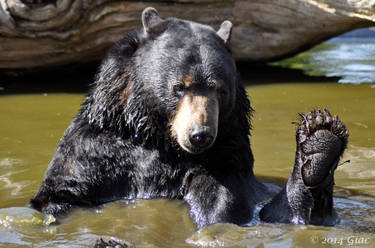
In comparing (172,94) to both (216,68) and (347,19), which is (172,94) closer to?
(216,68)

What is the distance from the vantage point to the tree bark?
835 cm

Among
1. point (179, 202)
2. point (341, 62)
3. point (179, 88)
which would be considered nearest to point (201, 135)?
point (179, 88)

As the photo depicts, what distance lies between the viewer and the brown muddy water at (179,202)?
3.91m

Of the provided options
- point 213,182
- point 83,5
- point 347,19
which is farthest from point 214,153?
point 347,19

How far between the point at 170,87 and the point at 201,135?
538mm

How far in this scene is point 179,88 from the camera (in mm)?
4473

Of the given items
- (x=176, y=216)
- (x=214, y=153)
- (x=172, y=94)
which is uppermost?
(x=172, y=94)

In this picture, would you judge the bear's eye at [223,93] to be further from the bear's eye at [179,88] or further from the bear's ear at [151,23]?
the bear's ear at [151,23]

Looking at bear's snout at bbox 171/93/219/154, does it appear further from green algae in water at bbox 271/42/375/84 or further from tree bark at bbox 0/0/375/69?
green algae in water at bbox 271/42/375/84

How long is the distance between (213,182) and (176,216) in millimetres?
348

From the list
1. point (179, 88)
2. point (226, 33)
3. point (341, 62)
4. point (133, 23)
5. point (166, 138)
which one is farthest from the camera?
point (341, 62)

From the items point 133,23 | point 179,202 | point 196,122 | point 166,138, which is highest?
point 133,23

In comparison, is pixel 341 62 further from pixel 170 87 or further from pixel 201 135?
pixel 201 135

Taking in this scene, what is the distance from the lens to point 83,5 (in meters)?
8.38
